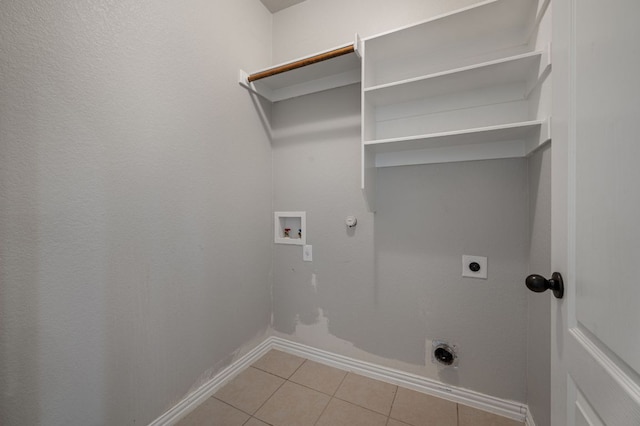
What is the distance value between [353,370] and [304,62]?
2.02 meters

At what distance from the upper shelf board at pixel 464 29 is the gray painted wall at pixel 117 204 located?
1.00m

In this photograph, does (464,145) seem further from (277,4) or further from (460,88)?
(277,4)

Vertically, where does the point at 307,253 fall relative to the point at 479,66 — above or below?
below

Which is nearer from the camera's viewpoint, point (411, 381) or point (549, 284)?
point (549, 284)

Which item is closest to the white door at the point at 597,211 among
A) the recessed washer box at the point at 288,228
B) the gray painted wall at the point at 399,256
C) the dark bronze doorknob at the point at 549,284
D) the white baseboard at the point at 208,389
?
the dark bronze doorknob at the point at 549,284

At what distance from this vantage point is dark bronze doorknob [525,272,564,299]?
25.5 inches

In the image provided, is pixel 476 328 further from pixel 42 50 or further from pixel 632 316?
pixel 42 50

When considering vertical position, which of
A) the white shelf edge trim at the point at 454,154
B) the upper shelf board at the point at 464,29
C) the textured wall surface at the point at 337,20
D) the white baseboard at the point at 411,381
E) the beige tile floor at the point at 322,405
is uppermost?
the textured wall surface at the point at 337,20

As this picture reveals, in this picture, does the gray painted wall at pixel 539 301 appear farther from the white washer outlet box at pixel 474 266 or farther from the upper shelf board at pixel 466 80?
the upper shelf board at pixel 466 80

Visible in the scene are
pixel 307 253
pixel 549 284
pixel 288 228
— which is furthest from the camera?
pixel 288 228

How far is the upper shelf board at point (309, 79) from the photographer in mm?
1516

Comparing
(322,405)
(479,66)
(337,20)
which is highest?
(337,20)

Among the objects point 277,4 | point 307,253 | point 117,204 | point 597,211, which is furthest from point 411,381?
point 277,4

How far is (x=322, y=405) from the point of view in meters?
1.37
